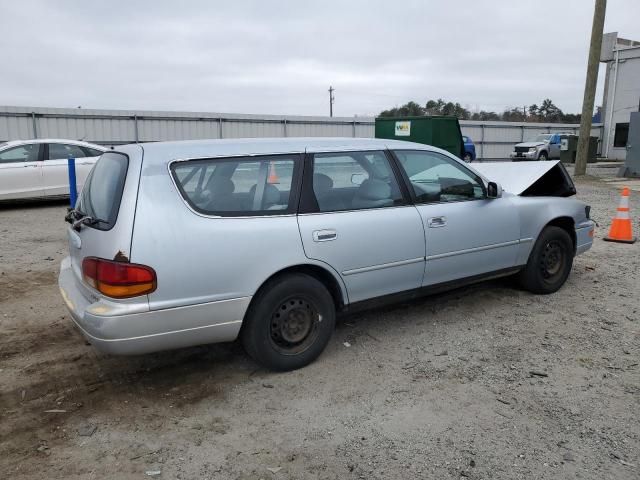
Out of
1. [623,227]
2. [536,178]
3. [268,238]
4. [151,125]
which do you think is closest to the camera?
[268,238]

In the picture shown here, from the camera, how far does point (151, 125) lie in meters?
19.9

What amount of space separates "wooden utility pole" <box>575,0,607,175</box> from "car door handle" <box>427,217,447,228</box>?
628 inches

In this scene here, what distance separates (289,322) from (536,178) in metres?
3.11

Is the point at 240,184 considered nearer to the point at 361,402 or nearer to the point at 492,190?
the point at 361,402

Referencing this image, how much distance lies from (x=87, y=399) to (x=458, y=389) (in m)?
→ 2.45

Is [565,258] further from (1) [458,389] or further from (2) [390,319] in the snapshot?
(1) [458,389]

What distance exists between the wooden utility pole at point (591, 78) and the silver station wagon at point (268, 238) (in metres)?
15.2

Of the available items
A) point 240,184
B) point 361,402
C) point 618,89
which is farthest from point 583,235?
point 618,89

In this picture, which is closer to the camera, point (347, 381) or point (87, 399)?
point (87, 399)

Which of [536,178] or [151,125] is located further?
[151,125]

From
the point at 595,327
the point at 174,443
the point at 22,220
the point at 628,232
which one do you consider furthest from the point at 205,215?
the point at 22,220

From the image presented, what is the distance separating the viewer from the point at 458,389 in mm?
3508

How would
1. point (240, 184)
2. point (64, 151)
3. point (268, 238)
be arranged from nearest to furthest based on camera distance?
point (268, 238) → point (240, 184) → point (64, 151)

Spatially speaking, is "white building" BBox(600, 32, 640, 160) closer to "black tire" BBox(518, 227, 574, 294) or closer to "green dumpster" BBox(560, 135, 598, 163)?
"green dumpster" BBox(560, 135, 598, 163)
